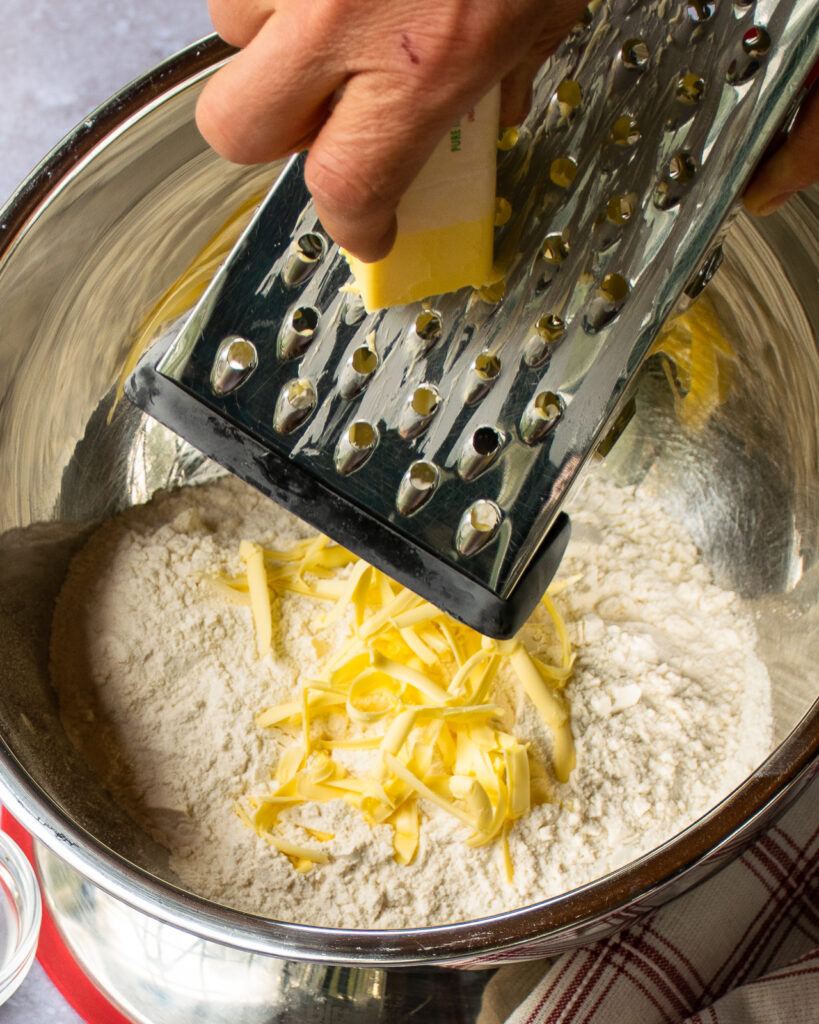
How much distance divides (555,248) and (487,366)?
0.07 meters

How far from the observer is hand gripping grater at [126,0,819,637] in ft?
1.67

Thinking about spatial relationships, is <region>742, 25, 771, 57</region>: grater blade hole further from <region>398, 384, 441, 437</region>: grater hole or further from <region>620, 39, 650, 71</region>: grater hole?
<region>398, 384, 441, 437</region>: grater hole

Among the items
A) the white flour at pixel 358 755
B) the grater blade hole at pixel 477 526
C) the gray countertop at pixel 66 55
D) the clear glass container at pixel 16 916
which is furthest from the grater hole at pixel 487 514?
the gray countertop at pixel 66 55

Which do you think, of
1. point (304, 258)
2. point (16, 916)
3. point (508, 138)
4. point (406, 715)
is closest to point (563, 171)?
point (508, 138)

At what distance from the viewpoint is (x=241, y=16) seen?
1.30ft

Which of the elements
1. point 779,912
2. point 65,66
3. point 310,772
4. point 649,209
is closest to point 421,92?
point 649,209

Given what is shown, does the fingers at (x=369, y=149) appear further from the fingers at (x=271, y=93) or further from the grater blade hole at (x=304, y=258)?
the grater blade hole at (x=304, y=258)

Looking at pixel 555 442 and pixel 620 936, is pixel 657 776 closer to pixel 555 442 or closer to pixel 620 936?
pixel 620 936

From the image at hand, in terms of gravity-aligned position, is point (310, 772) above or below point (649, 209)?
below

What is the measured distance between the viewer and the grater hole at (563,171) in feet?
1.69

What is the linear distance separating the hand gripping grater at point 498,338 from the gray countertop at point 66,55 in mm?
594

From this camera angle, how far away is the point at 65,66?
103cm

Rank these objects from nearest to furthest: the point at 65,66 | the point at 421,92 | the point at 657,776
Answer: the point at 421,92, the point at 657,776, the point at 65,66

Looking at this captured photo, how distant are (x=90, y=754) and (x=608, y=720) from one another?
325mm
